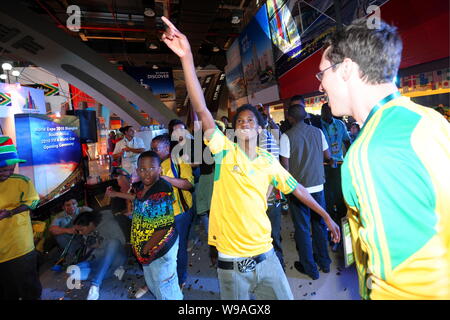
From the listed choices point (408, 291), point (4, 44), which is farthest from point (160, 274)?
point (4, 44)

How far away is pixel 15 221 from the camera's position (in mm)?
2514

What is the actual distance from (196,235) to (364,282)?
14.2ft

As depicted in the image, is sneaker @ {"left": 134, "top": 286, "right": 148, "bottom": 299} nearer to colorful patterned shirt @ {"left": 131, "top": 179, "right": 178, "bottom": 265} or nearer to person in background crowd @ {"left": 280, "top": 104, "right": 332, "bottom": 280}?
colorful patterned shirt @ {"left": 131, "top": 179, "right": 178, "bottom": 265}

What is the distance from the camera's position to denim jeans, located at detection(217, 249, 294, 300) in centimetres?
161

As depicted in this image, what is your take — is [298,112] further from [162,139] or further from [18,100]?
[18,100]

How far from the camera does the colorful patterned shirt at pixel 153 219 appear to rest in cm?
221

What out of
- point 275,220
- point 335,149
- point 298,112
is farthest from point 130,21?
point 275,220

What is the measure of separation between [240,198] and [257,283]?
0.58m

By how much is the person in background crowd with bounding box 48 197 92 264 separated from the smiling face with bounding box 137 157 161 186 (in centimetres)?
255

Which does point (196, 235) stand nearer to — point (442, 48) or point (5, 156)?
point (5, 156)

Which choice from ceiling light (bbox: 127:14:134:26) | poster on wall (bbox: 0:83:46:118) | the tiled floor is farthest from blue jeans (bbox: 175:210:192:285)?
ceiling light (bbox: 127:14:134:26)

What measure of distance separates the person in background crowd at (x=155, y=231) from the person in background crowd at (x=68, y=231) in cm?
243

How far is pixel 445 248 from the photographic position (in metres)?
0.73

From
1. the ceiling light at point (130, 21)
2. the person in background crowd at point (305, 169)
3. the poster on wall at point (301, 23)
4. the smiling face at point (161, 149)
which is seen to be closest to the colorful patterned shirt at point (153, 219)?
the smiling face at point (161, 149)
